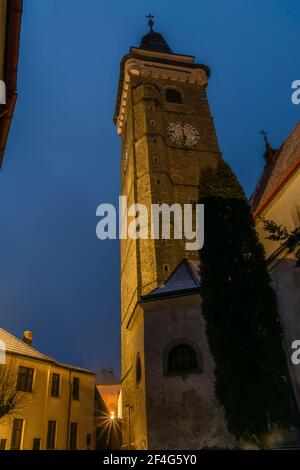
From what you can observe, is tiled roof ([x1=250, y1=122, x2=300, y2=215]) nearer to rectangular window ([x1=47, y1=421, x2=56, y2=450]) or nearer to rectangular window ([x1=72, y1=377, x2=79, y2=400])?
rectangular window ([x1=72, y1=377, x2=79, y2=400])

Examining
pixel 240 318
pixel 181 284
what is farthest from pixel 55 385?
pixel 240 318

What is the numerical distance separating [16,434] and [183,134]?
26.4 m

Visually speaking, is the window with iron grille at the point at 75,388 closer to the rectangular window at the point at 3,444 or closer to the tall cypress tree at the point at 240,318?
the rectangular window at the point at 3,444

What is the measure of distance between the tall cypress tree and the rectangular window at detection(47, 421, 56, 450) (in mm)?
16308

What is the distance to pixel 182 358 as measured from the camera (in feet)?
48.1

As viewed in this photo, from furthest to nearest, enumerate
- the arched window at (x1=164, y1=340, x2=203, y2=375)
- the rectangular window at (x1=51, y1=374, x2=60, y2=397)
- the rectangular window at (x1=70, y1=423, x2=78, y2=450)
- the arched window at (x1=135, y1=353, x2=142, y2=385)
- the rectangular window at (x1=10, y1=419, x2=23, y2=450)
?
the rectangular window at (x1=70, y1=423, x2=78, y2=450) < the rectangular window at (x1=51, y1=374, x2=60, y2=397) < the rectangular window at (x1=10, y1=419, x2=23, y2=450) < the arched window at (x1=135, y1=353, x2=142, y2=385) < the arched window at (x1=164, y1=340, x2=203, y2=375)

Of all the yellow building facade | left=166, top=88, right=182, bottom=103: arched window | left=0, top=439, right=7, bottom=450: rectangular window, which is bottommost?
left=0, top=439, right=7, bottom=450: rectangular window

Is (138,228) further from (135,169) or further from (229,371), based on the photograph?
(229,371)

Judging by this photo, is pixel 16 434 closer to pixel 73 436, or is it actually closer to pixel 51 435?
pixel 51 435

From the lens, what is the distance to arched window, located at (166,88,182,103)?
36.6 metres

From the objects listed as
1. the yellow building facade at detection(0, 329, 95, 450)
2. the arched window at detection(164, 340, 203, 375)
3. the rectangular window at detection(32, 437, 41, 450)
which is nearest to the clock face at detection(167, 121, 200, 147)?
the yellow building facade at detection(0, 329, 95, 450)

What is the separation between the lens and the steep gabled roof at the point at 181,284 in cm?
1566
